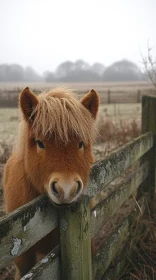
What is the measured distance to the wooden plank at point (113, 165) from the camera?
2.26 metres

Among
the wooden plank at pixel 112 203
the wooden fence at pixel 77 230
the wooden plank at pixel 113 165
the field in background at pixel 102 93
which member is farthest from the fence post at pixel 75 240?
the field in background at pixel 102 93

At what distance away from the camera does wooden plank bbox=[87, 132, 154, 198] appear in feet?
7.43

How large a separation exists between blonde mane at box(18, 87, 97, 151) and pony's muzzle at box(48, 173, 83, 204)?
27cm

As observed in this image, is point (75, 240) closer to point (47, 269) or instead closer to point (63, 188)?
point (47, 269)

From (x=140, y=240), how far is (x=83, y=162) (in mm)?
2022

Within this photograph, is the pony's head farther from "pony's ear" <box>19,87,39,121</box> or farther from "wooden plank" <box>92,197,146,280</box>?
"wooden plank" <box>92,197,146,280</box>

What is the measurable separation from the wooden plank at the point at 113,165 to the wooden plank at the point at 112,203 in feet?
0.69

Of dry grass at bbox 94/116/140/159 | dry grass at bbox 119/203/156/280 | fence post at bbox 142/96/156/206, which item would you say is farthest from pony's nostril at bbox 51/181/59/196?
dry grass at bbox 94/116/140/159

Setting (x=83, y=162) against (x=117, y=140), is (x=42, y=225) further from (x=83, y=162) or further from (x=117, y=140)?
(x=117, y=140)

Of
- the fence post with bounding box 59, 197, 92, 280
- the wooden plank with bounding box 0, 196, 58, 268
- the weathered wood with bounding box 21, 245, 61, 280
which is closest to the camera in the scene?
the wooden plank with bounding box 0, 196, 58, 268

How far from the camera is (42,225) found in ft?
5.47

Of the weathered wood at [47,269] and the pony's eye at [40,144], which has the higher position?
the pony's eye at [40,144]

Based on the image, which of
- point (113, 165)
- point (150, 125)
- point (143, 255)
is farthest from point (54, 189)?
point (150, 125)

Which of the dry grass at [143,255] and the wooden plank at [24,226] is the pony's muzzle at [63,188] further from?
A: the dry grass at [143,255]
